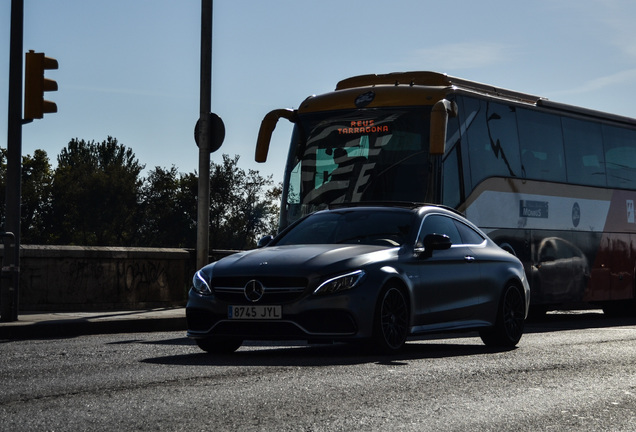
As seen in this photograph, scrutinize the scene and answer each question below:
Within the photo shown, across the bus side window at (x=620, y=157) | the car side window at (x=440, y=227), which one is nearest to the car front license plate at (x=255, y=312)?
the car side window at (x=440, y=227)

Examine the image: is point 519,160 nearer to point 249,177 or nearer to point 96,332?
point 96,332

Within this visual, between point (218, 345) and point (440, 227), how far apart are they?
2951 millimetres

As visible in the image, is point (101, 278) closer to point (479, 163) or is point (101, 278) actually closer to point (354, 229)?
point (479, 163)

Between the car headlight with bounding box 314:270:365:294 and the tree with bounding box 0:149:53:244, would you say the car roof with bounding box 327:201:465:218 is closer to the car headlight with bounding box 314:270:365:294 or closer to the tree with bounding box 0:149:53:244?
the car headlight with bounding box 314:270:365:294

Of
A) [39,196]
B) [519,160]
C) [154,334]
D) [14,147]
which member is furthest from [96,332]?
[39,196]

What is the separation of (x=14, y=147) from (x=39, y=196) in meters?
79.9

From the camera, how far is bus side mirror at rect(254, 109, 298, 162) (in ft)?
60.0

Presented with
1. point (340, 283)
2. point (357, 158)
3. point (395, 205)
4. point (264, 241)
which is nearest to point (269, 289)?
point (340, 283)

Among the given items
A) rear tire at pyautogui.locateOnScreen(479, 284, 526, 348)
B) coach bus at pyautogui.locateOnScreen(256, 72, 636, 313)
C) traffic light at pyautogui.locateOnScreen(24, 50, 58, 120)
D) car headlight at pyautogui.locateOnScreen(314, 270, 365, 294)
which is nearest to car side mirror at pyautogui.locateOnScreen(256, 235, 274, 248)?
car headlight at pyautogui.locateOnScreen(314, 270, 365, 294)

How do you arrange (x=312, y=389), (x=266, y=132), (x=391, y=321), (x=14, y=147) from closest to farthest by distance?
(x=312, y=389) < (x=391, y=321) < (x=14, y=147) < (x=266, y=132)

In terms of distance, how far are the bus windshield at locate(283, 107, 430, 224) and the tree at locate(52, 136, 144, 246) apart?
7552cm

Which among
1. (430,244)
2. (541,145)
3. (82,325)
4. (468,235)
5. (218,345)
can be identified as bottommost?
(218,345)

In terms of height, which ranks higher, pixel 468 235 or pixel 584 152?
pixel 584 152

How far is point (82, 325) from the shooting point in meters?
14.7
